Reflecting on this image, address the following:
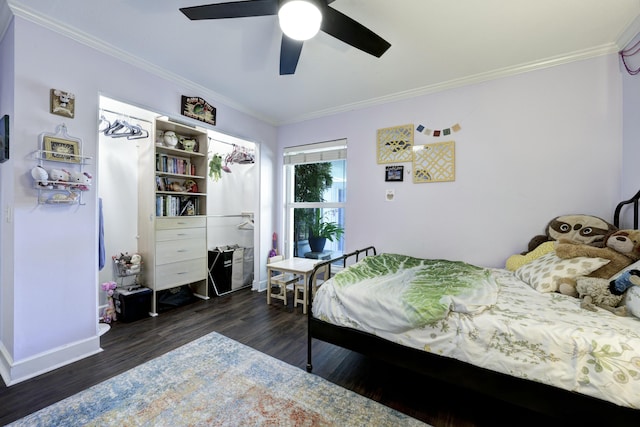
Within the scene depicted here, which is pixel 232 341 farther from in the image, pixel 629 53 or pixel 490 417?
pixel 629 53

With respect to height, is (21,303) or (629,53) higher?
(629,53)

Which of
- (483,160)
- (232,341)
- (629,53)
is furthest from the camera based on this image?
(483,160)

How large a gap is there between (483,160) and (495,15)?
1.27 m

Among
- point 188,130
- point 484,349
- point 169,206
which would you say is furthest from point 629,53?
point 169,206

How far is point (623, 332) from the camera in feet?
4.03

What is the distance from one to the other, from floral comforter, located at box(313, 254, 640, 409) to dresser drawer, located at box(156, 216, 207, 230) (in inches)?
84.6

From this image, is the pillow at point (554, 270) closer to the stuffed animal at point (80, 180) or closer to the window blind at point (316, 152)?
the window blind at point (316, 152)

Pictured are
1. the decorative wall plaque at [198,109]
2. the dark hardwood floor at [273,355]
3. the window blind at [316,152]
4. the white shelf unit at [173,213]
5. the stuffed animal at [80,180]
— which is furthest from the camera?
the window blind at [316,152]

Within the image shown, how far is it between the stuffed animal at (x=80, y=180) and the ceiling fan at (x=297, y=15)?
1526 mm

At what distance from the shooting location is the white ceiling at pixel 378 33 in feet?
5.87

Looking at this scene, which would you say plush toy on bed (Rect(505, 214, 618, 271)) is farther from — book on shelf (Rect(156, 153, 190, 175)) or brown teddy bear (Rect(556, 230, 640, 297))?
book on shelf (Rect(156, 153, 190, 175))

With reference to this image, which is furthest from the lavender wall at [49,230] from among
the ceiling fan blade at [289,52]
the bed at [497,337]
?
the bed at [497,337]

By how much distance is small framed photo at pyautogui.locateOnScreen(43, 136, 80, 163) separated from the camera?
1941 millimetres

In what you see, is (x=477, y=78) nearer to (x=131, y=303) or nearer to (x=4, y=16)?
(x=4, y=16)
